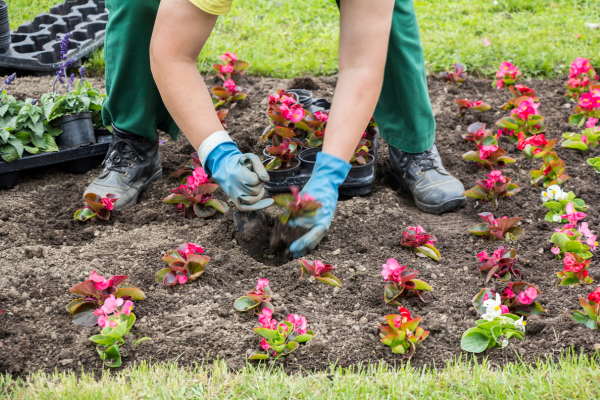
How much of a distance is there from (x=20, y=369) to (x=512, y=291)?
171cm

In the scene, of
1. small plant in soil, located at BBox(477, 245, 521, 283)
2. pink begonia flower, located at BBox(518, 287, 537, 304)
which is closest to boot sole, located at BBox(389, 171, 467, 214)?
small plant in soil, located at BBox(477, 245, 521, 283)

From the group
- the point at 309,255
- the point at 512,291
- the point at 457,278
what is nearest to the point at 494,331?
the point at 512,291

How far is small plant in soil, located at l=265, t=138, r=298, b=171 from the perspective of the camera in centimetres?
265

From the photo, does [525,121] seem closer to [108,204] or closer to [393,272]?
[393,272]

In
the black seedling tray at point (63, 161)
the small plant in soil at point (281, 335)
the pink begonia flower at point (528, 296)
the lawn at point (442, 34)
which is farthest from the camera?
the lawn at point (442, 34)

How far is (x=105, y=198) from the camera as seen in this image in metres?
2.43

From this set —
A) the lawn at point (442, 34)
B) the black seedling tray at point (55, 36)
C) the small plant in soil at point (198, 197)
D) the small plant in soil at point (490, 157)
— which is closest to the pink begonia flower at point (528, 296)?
the small plant in soil at point (490, 157)

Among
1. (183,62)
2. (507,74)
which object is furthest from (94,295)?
(507,74)

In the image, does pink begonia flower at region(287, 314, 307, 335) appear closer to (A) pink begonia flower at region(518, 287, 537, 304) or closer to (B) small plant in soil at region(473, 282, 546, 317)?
(B) small plant in soil at region(473, 282, 546, 317)

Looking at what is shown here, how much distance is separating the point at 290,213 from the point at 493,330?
33.4 inches

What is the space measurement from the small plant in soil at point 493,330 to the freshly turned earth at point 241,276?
1.4 inches

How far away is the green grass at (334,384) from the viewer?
1510 millimetres

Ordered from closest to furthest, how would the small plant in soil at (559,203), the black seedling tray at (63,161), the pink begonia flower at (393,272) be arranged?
the pink begonia flower at (393,272) → the small plant in soil at (559,203) → the black seedling tray at (63,161)

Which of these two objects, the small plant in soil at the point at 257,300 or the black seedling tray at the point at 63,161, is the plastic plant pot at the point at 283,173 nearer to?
the small plant in soil at the point at 257,300
